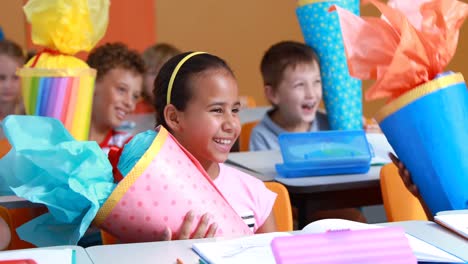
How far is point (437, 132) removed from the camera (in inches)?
59.4

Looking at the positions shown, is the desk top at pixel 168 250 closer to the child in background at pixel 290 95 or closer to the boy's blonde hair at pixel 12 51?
the child in background at pixel 290 95

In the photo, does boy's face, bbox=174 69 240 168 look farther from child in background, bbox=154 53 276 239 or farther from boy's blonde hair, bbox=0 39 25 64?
boy's blonde hair, bbox=0 39 25 64

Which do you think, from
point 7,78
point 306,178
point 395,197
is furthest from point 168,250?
point 7,78

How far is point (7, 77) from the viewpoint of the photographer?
11.2 ft

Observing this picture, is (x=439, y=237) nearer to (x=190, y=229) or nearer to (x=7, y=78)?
(x=190, y=229)

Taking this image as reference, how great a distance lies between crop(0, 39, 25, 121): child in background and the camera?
3406 millimetres

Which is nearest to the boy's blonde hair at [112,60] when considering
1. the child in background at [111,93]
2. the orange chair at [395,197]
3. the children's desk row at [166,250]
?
the child in background at [111,93]

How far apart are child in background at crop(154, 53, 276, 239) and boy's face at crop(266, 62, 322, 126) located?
1.30 meters

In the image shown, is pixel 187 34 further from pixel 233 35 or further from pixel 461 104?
pixel 461 104

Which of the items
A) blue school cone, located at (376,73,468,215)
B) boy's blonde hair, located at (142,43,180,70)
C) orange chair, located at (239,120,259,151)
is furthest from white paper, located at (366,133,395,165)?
boy's blonde hair, located at (142,43,180,70)

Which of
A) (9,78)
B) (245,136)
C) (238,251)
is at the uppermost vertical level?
(238,251)

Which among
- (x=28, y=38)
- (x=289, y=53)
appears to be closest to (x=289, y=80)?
(x=289, y=53)

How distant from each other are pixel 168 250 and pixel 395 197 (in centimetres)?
103

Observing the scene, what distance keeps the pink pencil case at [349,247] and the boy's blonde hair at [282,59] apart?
2214mm
